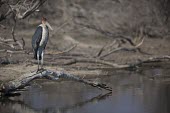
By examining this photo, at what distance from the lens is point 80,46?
17094 mm

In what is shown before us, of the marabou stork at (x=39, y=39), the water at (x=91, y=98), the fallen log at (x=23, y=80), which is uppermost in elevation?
the marabou stork at (x=39, y=39)

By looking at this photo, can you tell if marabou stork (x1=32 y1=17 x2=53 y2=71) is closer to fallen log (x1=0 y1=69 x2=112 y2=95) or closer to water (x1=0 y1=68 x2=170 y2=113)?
water (x1=0 y1=68 x2=170 y2=113)

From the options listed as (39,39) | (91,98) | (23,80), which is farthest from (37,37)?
(91,98)

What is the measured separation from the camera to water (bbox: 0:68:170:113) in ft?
29.0

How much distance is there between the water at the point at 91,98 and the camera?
8836mm

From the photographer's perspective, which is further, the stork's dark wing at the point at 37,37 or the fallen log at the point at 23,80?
the stork's dark wing at the point at 37,37

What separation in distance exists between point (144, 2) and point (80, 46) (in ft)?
10.5

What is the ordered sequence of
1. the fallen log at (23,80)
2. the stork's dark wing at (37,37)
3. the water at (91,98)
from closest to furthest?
the water at (91,98) → the fallen log at (23,80) → the stork's dark wing at (37,37)

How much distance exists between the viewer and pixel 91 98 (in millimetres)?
9680

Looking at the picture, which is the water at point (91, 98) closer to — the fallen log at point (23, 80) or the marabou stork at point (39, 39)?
the fallen log at point (23, 80)

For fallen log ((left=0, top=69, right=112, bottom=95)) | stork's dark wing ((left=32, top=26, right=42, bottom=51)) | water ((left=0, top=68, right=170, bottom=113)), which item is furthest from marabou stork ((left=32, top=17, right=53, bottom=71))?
fallen log ((left=0, top=69, right=112, bottom=95))

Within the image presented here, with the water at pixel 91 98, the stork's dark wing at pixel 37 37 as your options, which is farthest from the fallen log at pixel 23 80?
the stork's dark wing at pixel 37 37

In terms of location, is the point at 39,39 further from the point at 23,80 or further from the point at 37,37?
the point at 23,80

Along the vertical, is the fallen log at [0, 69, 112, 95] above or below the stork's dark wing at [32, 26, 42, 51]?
below
